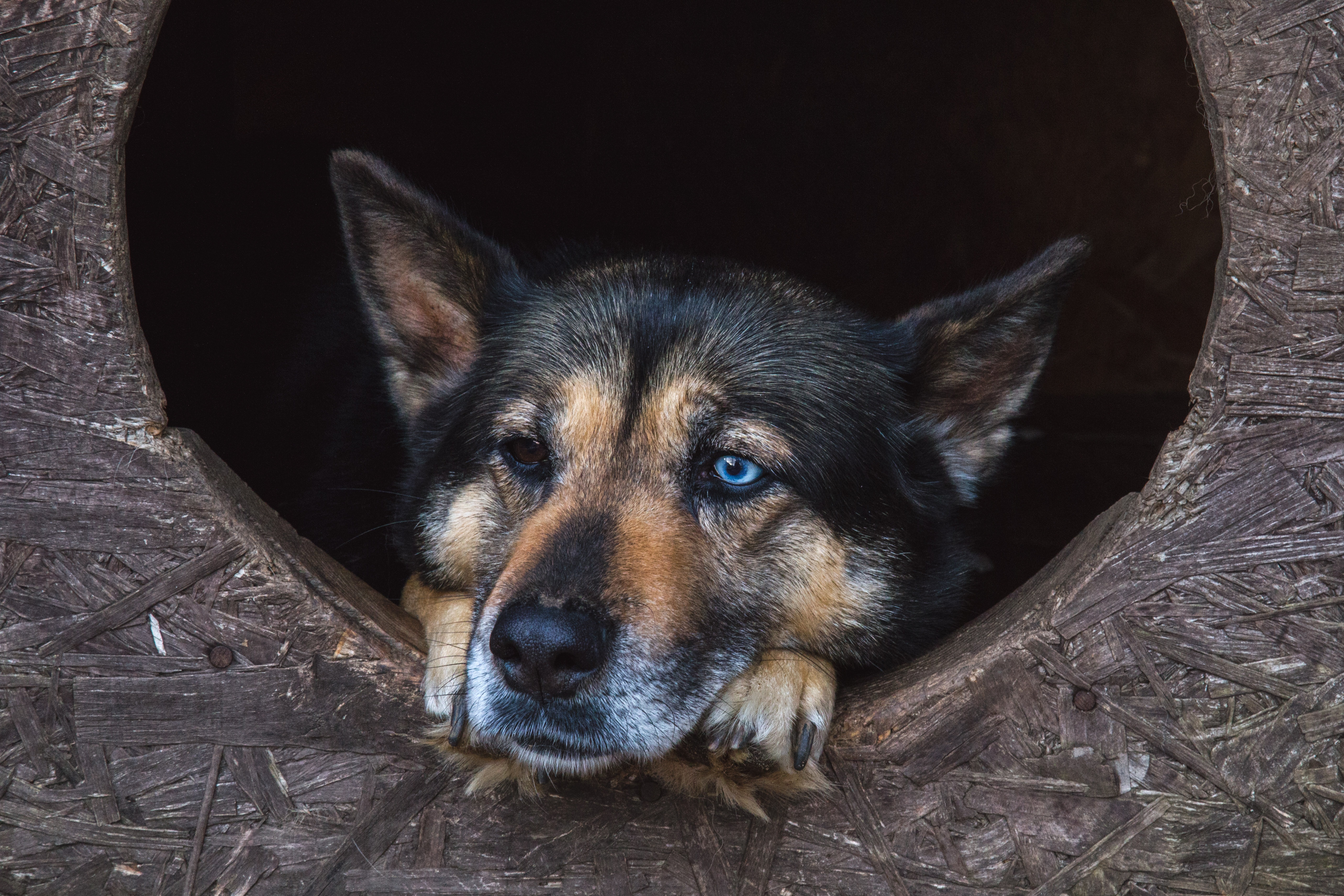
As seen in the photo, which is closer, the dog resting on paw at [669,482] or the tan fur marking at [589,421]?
the dog resting on paw at [669,482]

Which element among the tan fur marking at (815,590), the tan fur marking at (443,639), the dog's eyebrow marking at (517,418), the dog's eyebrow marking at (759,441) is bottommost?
the tan fur marking at (443,639)

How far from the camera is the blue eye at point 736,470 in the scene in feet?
8.14

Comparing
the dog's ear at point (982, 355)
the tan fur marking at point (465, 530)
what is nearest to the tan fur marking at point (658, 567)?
the tan fur marking at point (465, 530)

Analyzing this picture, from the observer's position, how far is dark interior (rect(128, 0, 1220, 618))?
562cm

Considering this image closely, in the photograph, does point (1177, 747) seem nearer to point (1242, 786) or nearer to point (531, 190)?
point (1242, 786)

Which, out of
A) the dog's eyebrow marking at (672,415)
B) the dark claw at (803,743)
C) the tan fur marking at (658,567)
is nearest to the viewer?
the tan fur marking at (658,567)

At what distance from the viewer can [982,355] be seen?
2.72 meters

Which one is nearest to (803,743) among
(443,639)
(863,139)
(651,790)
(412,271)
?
(651,790)

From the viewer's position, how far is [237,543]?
7.64 ft

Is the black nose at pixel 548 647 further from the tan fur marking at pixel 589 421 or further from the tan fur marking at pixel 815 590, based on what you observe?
the tan fur marking at pixel 815 590

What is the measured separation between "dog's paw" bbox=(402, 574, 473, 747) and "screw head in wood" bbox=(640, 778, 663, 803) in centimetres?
42

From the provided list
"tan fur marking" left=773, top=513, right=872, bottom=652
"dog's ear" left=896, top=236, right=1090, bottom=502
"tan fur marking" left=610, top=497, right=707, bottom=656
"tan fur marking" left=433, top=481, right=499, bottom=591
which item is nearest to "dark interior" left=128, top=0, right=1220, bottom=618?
"dog's ear" left=896, top=236, right=1090, bottom=502

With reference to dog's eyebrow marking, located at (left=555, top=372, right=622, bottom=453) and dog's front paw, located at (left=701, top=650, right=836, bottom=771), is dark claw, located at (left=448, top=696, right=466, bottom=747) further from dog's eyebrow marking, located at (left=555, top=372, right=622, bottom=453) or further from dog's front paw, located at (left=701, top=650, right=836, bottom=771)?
dog's eyebrow marking, located at (left=555, top=372, right=622, bottom=453)

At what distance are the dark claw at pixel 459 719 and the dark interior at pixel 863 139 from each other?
3272 millimetres
